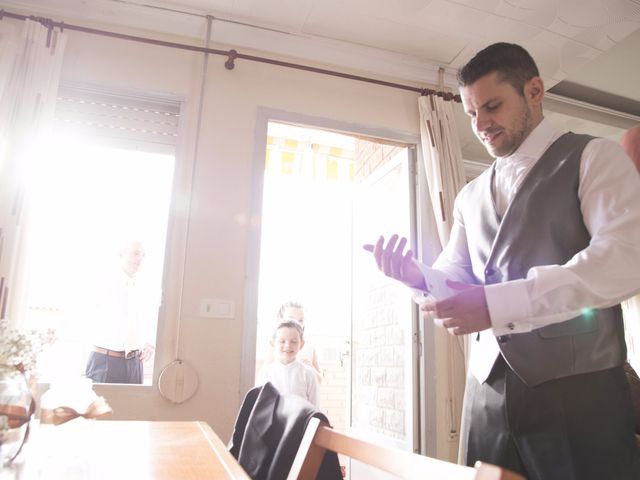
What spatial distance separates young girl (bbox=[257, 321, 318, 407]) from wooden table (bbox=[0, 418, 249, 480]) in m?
2.24

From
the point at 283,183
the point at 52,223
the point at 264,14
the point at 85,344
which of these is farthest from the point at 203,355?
the point at 283,183

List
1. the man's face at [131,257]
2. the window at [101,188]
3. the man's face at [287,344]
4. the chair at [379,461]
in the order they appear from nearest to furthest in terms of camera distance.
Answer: the chair at [379,461] → the window at [101,188] → the man's face at [131,257] → the man's face at [287,344]

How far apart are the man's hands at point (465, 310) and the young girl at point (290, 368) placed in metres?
2.54

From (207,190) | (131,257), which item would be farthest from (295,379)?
(207,190)

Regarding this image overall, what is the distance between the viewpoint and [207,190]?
2695 millimetres

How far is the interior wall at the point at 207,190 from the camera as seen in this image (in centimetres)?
248

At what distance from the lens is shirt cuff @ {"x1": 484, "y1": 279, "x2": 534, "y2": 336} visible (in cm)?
101

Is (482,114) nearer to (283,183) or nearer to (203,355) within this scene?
(203,355)

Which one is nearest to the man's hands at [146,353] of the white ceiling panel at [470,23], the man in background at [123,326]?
the man in background at [123,326]

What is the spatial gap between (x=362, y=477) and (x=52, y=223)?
7.84ft

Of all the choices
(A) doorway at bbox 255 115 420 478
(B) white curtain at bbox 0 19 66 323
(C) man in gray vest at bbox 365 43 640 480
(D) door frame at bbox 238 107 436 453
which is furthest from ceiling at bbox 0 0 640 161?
(C) man in gray vest at bbox 365 43 640 480

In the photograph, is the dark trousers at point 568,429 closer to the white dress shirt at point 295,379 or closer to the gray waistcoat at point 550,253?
the gray waistcoat at point 550,253

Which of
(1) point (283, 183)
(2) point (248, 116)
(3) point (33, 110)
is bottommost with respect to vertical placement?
(3) point (33, 110)

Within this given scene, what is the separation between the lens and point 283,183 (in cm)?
528
